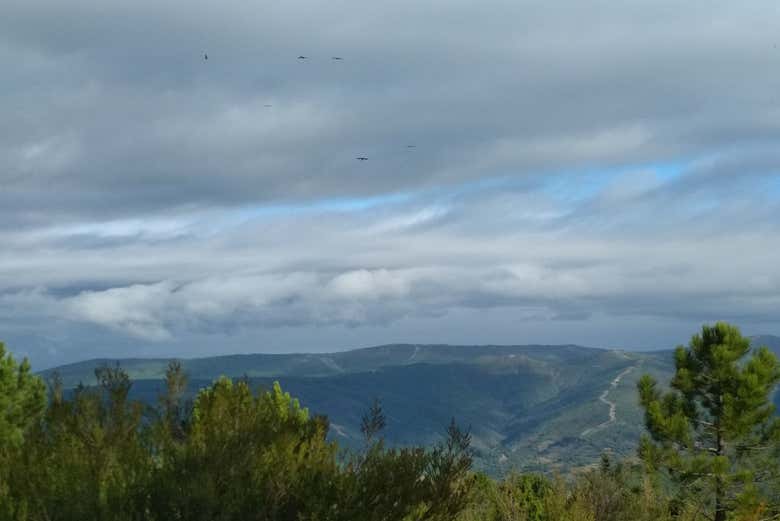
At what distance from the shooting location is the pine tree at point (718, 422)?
4228 cm

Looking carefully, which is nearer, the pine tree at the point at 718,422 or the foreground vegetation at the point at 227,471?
the foreground vegetation at the point at 227,471

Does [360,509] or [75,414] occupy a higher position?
[75,414]

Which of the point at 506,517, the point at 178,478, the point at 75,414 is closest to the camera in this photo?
the point at 178,478

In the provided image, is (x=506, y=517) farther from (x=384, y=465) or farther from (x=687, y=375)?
(x=687, y=375)

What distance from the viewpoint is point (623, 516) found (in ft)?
72.6

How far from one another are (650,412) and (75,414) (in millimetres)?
33036

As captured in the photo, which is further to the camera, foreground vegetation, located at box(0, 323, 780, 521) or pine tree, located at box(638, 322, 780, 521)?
pine tree, located at box(638, 322, 780, 521)

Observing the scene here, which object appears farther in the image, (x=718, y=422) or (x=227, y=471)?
(x=718, y=422)

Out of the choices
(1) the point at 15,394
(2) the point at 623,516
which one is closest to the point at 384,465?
(2) the point at 623,516

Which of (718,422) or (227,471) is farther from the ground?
(227,471)

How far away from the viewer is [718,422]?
4366 centimetres

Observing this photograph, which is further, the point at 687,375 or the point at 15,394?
the point at 15,394

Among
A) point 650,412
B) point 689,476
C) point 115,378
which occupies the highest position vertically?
point 115,378

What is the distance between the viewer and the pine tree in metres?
42.3
